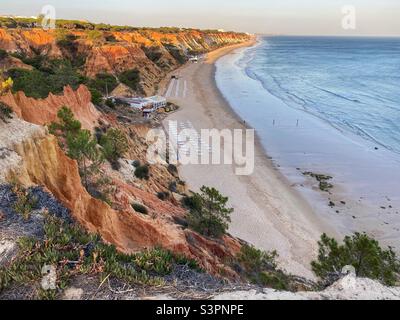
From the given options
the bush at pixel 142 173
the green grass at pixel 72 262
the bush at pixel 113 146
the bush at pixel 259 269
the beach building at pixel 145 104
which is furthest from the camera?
the beach building at pixel 145 104

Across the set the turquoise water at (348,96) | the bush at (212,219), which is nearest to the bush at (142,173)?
the bush at (212,219)

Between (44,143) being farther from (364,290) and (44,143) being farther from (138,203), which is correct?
(364,290)

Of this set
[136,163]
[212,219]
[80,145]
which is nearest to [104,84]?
[136,163]

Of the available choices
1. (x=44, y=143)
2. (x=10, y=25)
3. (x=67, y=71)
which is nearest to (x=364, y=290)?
(x=44, y=143)

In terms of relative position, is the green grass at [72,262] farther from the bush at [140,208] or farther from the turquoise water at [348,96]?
the turquoise water at [348,96]

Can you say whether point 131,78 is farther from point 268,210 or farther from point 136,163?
point 268,210

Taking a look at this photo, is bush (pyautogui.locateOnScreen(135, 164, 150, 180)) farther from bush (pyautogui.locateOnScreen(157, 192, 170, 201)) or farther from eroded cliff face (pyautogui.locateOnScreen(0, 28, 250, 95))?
eroded cliff face (pyautogui.locateOnScreen(0, 28, 250, 95))

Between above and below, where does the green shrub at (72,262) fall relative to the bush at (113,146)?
above
